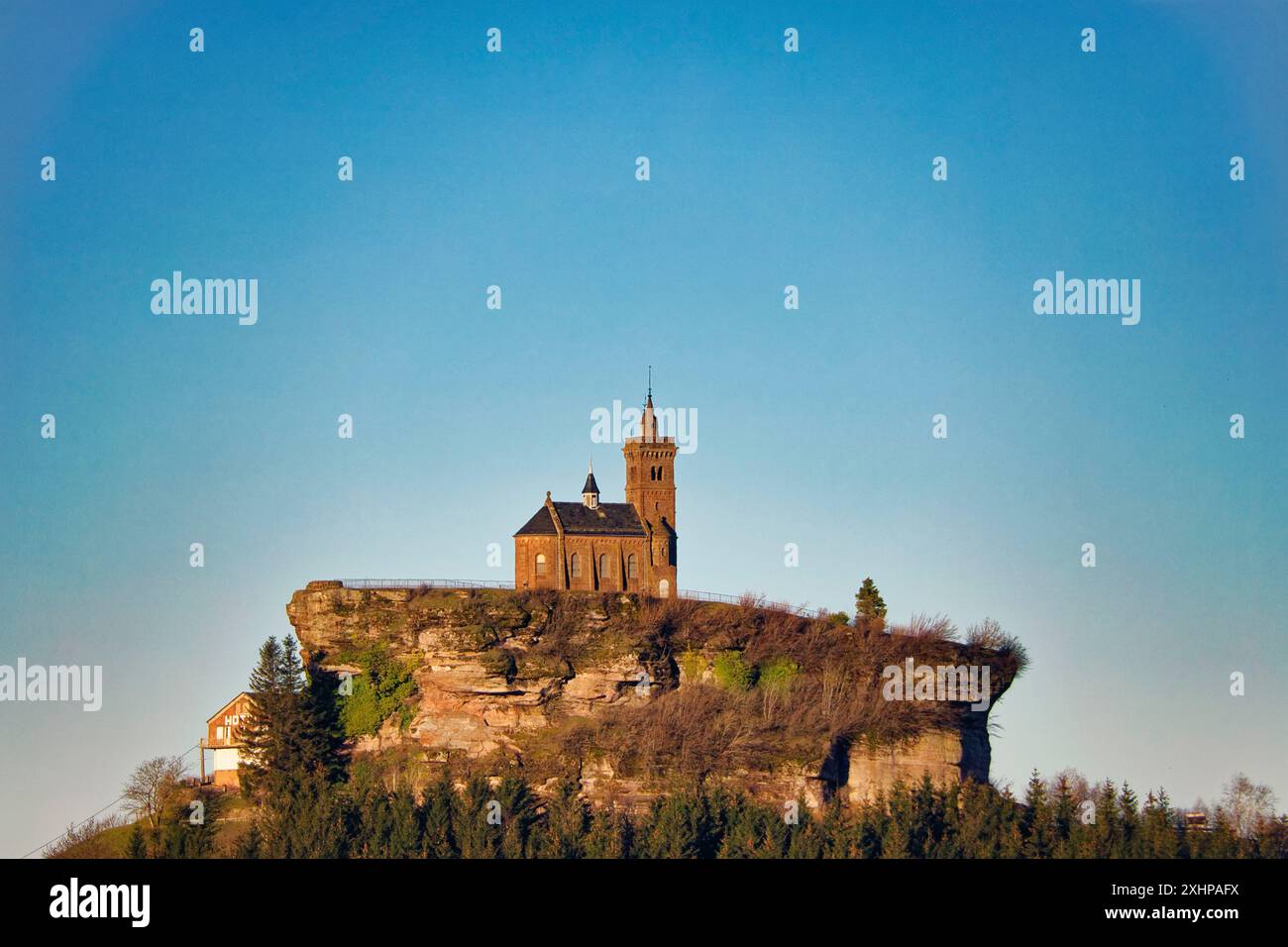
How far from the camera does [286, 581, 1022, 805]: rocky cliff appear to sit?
9075 centimetres

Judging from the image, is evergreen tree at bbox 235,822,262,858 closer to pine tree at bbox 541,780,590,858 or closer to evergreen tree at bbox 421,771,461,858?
evergreen tree at bbox 421,771,461,858

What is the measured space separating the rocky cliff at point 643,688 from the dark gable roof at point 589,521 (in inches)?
187

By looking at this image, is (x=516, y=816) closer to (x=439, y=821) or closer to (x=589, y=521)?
(x=439, y=821)

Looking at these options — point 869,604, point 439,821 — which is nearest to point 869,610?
point 869,604

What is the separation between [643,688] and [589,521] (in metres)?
10.9

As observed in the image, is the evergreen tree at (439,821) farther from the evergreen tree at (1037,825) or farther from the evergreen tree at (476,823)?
the evergreen tree at (1037,825)

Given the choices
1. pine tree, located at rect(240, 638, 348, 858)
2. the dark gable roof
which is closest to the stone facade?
the dark gable roof

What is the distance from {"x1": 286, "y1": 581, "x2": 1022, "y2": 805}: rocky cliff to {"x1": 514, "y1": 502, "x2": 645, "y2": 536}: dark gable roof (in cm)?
476

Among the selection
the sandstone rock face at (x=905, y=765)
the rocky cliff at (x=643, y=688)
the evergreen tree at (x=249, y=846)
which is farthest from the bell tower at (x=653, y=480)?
the evergreen tree at (x=249, y=846)

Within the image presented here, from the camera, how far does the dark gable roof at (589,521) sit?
101500 mm
